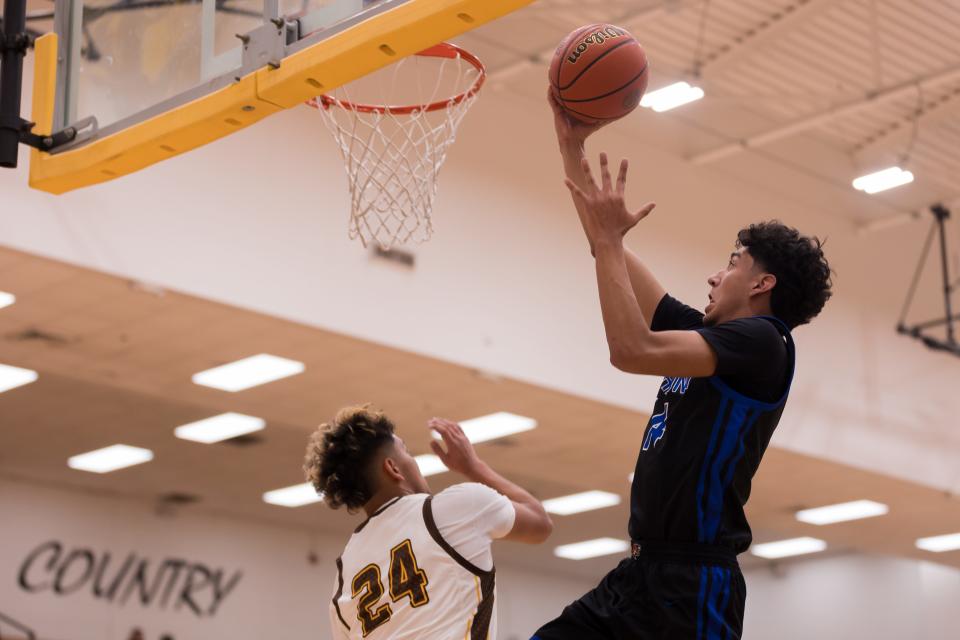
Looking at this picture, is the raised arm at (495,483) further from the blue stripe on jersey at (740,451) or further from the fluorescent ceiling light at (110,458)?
the fluorescent ceiling light at (110,458)

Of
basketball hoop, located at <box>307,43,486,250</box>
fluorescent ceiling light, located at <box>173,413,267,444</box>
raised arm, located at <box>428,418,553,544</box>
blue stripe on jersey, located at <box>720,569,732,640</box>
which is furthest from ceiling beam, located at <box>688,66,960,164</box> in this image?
blue stripe on jersey, located at <box>720,569,732,640</box>

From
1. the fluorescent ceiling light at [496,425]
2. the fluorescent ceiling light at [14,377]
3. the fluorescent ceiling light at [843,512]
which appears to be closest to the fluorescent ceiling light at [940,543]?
the fluorescent ceiling light at [843,512]

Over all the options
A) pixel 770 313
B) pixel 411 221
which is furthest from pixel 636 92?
pixel 411 221

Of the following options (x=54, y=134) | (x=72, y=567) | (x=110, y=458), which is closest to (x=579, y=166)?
(x=54, y=134)

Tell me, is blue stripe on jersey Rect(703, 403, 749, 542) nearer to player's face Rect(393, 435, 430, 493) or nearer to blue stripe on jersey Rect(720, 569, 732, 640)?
blue stripe on jersey Rect(720, 569, 732, 640)

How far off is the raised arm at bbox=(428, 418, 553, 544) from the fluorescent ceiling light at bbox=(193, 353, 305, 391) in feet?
18.5

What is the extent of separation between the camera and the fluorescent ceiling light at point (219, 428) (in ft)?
39.3

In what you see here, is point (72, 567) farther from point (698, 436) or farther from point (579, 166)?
point (698, 436)

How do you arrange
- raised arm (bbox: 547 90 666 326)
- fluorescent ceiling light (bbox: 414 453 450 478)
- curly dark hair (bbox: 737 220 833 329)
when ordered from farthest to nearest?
fluorescent ceiling light (bbox: 414 453 450 478), raised arm (bbox: 547 90 666 326), curly dark hair (bbox: 737 220 833 329)

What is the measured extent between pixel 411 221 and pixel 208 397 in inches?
125

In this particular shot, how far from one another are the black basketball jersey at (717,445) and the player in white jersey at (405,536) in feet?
2.28

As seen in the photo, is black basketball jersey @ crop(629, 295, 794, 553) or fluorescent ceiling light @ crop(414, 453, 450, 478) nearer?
black basketball jersey @ crop(629, 295, 794, 553)

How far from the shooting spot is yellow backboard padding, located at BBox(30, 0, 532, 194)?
4.10 meters

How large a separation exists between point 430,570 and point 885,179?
8.00 metres
